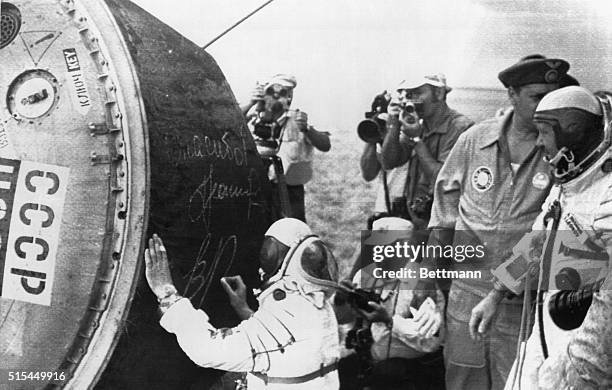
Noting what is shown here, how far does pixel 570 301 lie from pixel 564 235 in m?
0.25

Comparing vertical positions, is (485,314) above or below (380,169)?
below

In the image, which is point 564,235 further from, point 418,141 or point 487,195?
point 418,141

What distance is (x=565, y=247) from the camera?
4977 mm

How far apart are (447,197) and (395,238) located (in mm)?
256

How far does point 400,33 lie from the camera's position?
5.11 m

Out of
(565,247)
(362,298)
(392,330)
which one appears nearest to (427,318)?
(392,330)

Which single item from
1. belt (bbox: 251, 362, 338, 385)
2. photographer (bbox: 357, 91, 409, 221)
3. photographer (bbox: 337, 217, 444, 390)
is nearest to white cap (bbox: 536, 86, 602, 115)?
photographer (bbox: 357, 91, 409, 221)

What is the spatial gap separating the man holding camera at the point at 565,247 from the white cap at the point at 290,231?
0.72 m

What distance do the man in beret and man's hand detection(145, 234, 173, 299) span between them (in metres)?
1.03

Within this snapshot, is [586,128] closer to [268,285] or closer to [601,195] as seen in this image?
[601,195]

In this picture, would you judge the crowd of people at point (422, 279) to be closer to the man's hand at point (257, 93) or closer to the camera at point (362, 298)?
the camera at point (362, 298)

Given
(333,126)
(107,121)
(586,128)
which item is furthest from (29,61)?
(586,128)

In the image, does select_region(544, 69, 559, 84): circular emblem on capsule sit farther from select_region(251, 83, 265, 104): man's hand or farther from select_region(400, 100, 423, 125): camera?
Answer: select_region(251, 83, 265, 104): man's hand
